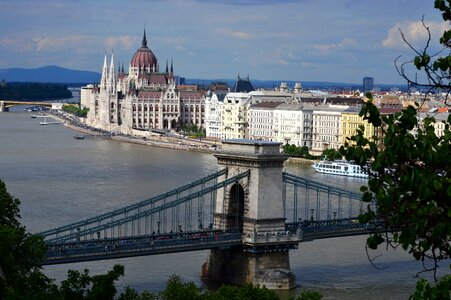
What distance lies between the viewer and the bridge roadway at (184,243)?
1842 cm

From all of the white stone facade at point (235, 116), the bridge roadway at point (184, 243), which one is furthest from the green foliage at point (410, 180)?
the white stone facade at point (235, 116)

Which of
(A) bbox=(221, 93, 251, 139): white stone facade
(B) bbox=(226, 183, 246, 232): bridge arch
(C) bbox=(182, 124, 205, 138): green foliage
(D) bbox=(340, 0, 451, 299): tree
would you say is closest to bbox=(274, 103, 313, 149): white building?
(A) bbox=(221, 93, 251, 139): white stone facade

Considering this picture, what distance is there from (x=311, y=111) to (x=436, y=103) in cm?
735

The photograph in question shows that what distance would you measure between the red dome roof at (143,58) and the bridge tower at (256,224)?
2745 inches

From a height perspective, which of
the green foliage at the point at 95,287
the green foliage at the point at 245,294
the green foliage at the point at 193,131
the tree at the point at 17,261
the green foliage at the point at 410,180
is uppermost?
the green foliage at the point at 410,180

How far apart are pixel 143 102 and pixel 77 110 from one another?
28.2 meters

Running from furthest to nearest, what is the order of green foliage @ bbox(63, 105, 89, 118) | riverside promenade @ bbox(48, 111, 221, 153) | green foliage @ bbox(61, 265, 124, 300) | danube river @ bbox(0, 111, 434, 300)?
green foliage @ bbox(63, 105, 89, 118), riverside promenade @ bbox(48, 111, 221, 153), danube river @ bbox(0, 111, 434, 300), green foliage @ bbox(61, 265, 124, 300)

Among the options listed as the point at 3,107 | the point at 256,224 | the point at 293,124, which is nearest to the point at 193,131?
the point at 293,124

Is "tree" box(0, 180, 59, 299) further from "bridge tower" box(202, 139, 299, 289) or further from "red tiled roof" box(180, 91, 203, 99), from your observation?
"red tiled roof" box(180, 91, 203, 99)

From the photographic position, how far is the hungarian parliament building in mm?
79562

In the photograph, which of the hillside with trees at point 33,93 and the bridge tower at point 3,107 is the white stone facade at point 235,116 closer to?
the bridge tower at point 3,107

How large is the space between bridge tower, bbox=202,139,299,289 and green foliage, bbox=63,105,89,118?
78.0m

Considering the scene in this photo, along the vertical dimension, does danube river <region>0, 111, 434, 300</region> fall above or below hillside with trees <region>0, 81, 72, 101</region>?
above

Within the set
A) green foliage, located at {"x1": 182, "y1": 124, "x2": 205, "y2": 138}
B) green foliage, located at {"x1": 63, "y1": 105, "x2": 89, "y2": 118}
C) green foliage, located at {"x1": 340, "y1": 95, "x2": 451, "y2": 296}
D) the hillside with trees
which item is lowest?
the hillside with trees
